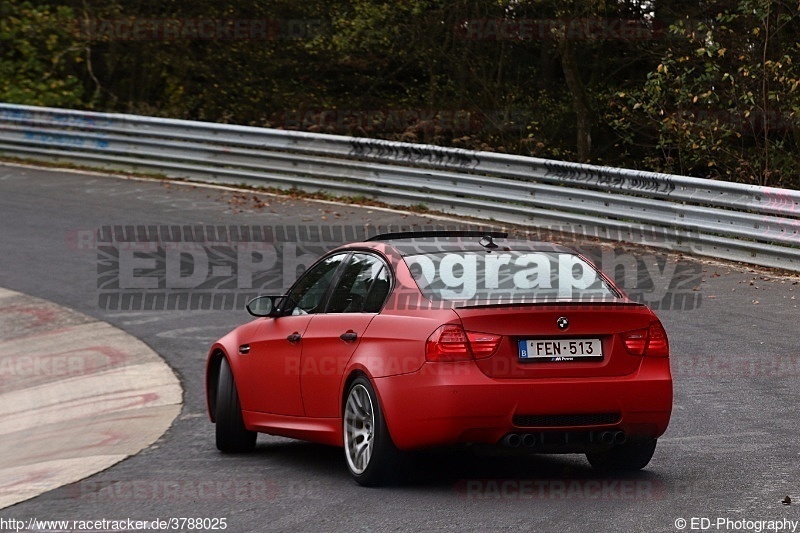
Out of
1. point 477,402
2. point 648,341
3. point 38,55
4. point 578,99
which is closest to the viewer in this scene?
point 477,402

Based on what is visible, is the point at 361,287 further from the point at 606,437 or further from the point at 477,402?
the point at 606,437

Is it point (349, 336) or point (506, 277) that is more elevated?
point (506, 277)

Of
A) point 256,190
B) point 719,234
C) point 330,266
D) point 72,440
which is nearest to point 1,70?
point 256,190

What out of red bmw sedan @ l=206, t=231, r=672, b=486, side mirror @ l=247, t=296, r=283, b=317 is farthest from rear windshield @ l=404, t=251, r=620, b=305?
side mirror @ l=247, t=296, r=283, b=317

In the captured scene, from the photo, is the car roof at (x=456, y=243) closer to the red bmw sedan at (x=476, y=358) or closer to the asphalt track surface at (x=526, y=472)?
the red bmw sedan at (x=476, y=358)

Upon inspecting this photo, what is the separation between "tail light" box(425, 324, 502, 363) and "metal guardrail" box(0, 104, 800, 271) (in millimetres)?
9074

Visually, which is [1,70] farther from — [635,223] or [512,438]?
[512,438]

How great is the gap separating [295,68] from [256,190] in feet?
23.1

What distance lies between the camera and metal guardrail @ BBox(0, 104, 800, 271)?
16188mm

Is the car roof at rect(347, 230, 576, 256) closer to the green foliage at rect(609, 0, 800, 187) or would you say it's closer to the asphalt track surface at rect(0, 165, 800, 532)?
the asphalt track surface at rect(0, 165, 800, 532)

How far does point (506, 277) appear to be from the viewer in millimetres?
7652

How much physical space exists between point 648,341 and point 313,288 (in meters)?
2.23

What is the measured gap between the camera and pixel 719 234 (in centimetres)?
1659

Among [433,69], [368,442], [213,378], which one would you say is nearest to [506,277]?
[368,442]
